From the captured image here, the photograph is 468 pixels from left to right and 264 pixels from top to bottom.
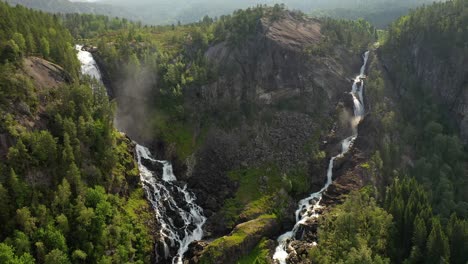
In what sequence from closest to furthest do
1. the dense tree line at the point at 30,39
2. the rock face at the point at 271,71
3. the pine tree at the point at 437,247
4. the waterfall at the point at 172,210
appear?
1. the pine tree at the point at 437,247
2. the waterfall at the point at 172,210
3. the dense tree line at the point at 30,39
4. the rock face at the point at 271,71

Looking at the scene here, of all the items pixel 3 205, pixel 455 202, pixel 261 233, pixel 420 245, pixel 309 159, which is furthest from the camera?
pixel 309 159

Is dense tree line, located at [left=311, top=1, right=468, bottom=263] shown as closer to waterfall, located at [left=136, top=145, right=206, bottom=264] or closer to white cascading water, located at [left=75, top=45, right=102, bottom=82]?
waterfall, located at [left=136, top=145, right=206, bottom=264]

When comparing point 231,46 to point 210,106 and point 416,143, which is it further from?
point 416,143

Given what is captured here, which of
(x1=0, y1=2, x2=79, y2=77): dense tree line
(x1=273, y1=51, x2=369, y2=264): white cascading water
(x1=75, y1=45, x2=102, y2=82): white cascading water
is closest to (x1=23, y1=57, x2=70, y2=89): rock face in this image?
(x1=0, y1=2, x2=79, y2=77): dense tree line

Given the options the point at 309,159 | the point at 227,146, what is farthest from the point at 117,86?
the point at 309,159

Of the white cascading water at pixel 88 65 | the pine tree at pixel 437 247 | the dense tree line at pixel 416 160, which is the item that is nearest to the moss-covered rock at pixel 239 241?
the dense tree line at pixel 416 160

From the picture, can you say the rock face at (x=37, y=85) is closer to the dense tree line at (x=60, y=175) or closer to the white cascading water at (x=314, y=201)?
the dense tree line at (x=60, y=175)
